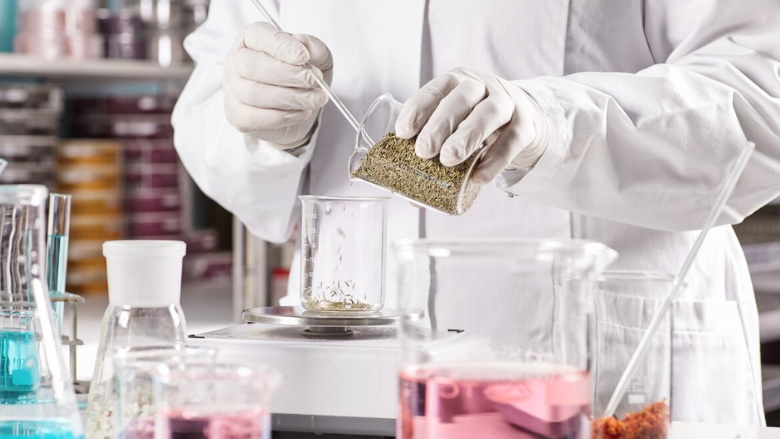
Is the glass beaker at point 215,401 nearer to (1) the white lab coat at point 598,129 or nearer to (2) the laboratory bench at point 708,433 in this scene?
(2) the laboratory bench at point 708,433

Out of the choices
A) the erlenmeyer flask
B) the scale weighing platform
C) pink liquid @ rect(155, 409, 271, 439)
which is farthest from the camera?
the scale weighing platform

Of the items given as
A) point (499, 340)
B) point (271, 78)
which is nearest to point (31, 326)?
point (499, 340)

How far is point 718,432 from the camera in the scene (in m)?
0.93

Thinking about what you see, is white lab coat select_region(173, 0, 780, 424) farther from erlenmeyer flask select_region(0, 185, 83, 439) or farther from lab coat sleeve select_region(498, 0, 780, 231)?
erlenmeyer flask select_region(0, 185, 83, 439)

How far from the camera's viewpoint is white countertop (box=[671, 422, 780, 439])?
0.90 meters

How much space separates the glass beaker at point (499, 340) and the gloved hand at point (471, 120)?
315mm

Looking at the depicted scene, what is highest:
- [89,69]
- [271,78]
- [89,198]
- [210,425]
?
[89,69]

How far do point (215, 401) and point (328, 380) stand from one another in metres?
0.34

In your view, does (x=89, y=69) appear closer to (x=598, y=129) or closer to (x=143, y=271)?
(x=598, y=129)

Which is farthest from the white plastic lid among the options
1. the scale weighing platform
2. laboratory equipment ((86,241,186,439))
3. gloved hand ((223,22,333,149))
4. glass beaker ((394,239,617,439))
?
gloved hand ((223,22,333,149))

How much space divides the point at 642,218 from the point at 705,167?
0.33ft

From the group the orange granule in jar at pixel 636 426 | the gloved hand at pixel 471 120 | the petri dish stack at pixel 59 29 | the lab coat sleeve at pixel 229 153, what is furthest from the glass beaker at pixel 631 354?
the petri dish stack at pixel 59 29

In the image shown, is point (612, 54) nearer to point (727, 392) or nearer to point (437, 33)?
point (437, 33)

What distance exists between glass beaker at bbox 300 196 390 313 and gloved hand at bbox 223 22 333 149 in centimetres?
22
